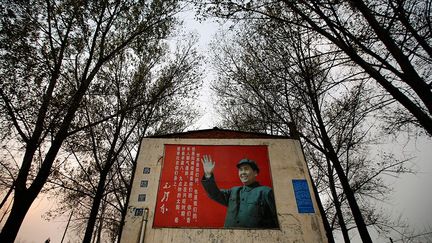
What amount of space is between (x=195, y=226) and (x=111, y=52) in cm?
688

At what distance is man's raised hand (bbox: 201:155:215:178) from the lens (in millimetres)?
6855

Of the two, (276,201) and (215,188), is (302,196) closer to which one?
(276,201)

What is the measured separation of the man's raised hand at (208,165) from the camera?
270 inches

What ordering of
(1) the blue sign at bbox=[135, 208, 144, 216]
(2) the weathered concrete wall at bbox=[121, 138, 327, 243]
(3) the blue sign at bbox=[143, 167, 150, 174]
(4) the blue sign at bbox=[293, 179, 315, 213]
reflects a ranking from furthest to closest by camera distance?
(3) the blue sign at bbox=[143, 167, 150, 174], (4) the blue sign at bbox=[293, 179, 315, 213], (1) the blue sign at bbox=[135, 208, 144, 216], (2) the weathered concrete wall at bbox=[121, 138, 327, 243]

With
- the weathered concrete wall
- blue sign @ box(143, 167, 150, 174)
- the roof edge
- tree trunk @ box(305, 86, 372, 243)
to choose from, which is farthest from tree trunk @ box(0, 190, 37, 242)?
tree trunk @ box(305, 86, 372, 243)

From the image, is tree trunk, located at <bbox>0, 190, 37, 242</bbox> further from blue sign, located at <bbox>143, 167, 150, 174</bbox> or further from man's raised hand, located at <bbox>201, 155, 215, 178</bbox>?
man's raised hand, located at <bbox>201, 155, 215, 178</bbox>

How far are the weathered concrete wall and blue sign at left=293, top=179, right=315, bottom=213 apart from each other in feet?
0.34

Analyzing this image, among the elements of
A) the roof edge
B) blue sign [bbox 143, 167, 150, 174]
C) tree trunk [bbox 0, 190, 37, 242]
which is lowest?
tree trunk [bbox 0, 190, 37, 242]

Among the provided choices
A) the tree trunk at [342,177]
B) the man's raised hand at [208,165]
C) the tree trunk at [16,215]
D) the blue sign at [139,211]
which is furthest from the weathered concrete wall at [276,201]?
the tree trunk at [16,215]

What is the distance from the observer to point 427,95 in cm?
422

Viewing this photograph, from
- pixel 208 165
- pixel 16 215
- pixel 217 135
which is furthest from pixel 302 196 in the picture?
pixel 16 215

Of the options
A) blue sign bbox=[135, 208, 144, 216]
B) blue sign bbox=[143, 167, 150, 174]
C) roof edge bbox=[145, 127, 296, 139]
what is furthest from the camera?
roof edge bbox=[145, 127, 296, 139]

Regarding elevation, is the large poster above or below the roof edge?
below

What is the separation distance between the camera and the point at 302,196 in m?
6.39
